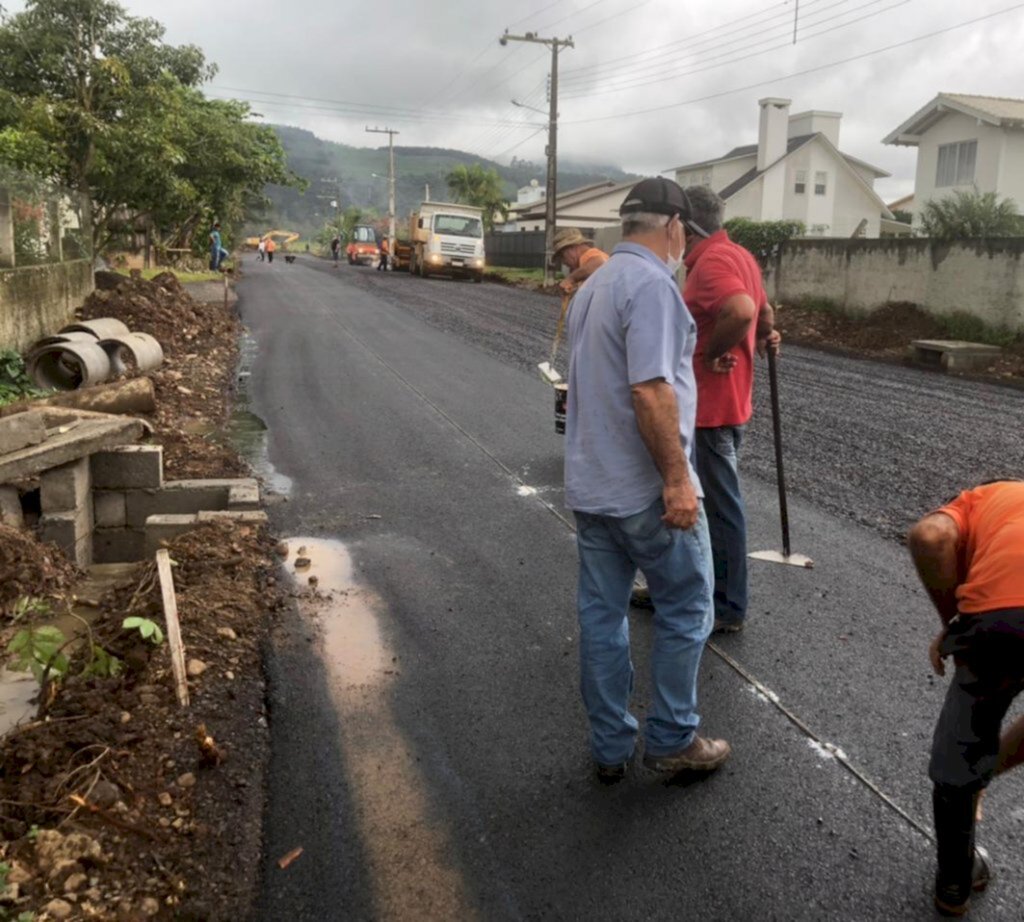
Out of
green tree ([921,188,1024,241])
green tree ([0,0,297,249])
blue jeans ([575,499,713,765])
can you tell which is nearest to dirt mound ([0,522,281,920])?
blue jeans ([575,499,713,765])

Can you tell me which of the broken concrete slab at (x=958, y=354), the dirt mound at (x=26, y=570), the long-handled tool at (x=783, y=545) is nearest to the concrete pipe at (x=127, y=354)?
the dirt mound at (x=26, y=570)

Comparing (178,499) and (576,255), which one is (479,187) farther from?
(178,499)

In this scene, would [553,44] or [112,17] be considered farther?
[553,44]

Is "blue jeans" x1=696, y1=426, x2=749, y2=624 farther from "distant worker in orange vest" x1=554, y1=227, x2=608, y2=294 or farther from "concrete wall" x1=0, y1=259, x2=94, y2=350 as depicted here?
"concrete wall" x1=0, y1=259, x2=94, y2=350

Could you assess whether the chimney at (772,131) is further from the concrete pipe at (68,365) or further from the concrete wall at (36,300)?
the concrete pipe at (68,365)

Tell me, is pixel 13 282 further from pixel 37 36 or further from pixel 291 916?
pixel 291 916

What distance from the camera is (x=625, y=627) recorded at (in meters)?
3.27

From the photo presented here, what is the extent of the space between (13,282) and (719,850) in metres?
10.6

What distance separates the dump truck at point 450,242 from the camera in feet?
118

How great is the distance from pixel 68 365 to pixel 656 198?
8890mm

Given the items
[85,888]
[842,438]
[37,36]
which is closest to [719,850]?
[85,888]

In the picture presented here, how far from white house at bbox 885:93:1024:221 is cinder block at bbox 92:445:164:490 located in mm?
26794

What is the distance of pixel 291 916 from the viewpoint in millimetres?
2629

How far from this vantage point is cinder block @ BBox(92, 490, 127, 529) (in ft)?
21.2
